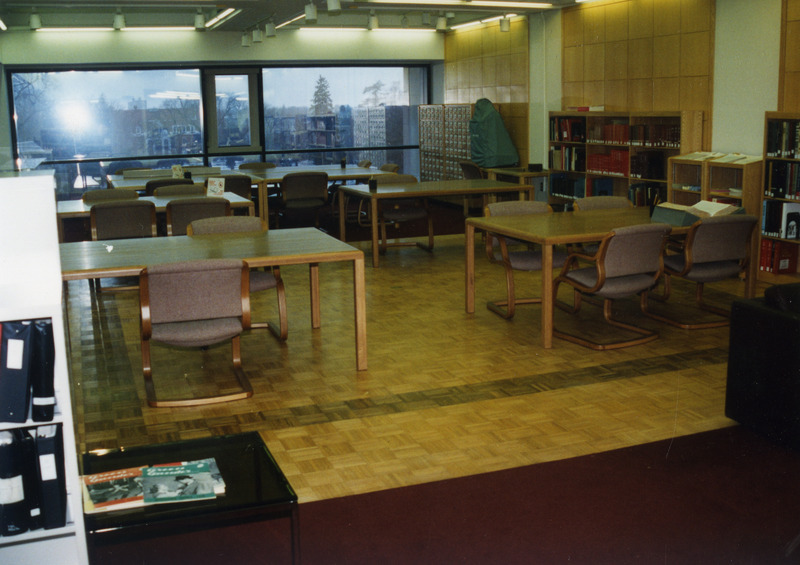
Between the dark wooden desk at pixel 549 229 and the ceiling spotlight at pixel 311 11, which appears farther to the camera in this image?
the ceiling spotlight at pixel 311 11

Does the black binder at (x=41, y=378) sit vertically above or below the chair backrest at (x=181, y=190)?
below

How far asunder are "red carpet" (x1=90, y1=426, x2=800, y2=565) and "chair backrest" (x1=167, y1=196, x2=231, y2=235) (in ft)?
13.8

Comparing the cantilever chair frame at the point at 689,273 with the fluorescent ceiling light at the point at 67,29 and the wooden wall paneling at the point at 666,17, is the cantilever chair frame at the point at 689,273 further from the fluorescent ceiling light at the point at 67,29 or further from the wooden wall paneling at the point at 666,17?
the fluorescent ceiling light at the point at 67,29

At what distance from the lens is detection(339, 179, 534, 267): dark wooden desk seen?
855 cm

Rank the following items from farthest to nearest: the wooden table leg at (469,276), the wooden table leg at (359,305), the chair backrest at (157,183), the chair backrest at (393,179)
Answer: the chair backrest at (393,179), the chair backrest at (157,183), the wooden table leg at (469,276), the wooden table leg at (359,305)

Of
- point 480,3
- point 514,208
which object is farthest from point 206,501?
point 480,3

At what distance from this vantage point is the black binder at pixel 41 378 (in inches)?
87.5

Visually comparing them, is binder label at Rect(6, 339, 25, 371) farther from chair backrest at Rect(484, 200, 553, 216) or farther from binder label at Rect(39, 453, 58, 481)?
chair backrest at Rect(484, 200, 553, 216)

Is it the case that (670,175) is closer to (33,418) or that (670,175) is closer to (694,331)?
(694,331)

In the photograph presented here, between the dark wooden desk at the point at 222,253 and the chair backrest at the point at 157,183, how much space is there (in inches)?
130

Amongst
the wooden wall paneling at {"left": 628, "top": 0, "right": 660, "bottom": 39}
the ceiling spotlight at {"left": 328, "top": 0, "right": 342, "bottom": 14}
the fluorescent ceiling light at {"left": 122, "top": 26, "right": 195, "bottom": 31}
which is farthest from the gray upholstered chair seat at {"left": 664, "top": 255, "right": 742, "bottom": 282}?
the fluorescent ceiling light at {"left": 122, "top": 26, "right": 195, "bottom": 31}

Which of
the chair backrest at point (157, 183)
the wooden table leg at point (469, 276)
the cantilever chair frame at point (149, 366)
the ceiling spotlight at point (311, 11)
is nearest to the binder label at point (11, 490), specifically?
the cantilever chair frame at point (149, 366)

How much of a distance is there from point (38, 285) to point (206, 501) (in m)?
0.78

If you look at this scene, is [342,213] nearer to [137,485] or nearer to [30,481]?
[137,485]
